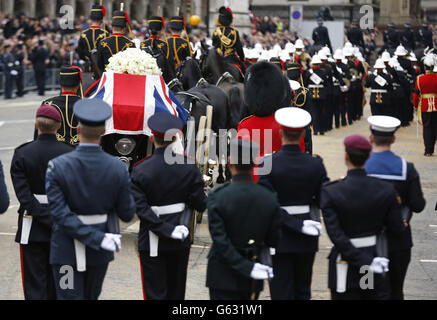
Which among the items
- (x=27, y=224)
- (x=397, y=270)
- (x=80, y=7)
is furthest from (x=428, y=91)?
(x=80, y=7)

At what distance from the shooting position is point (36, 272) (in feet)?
21.7

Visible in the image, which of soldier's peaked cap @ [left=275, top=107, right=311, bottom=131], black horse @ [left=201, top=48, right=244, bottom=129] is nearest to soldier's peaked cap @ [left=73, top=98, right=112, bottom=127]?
soldier's peaked cap @ [left=275, top=107, right=311, bottom=131]

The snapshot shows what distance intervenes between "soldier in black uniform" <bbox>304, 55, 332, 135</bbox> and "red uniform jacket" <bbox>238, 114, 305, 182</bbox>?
13.7m

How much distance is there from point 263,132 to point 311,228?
→ 1.54m

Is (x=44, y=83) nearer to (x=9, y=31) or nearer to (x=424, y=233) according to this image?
(x=9, y=31)

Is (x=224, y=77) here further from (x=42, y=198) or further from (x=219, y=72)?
(x=42, y=198)

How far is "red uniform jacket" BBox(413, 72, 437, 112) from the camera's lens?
17625 millimetres

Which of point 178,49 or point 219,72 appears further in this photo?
point 178,49

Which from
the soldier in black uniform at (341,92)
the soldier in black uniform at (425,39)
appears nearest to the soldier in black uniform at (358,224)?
the soldier in black uniform at (341,92)

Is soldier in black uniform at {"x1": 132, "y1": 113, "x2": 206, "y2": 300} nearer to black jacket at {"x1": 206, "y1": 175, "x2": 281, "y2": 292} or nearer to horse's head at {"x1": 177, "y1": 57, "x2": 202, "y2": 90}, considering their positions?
black jacket at {"x1": 206, "y1": 175, "x2": 281, "y2": 292}

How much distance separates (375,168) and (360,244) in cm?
67

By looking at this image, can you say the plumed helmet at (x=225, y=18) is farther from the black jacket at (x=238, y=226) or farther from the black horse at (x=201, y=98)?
the black jacket at (x=238, y=226)

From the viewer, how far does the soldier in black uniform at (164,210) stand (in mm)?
6430

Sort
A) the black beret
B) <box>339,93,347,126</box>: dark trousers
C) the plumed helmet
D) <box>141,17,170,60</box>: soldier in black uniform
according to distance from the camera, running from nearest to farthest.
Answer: the black beret < <box>141,17,170,60</box>: soldier in black uniform < the plumed helmet < <box>339,93,347,126</box>: dark trousers
